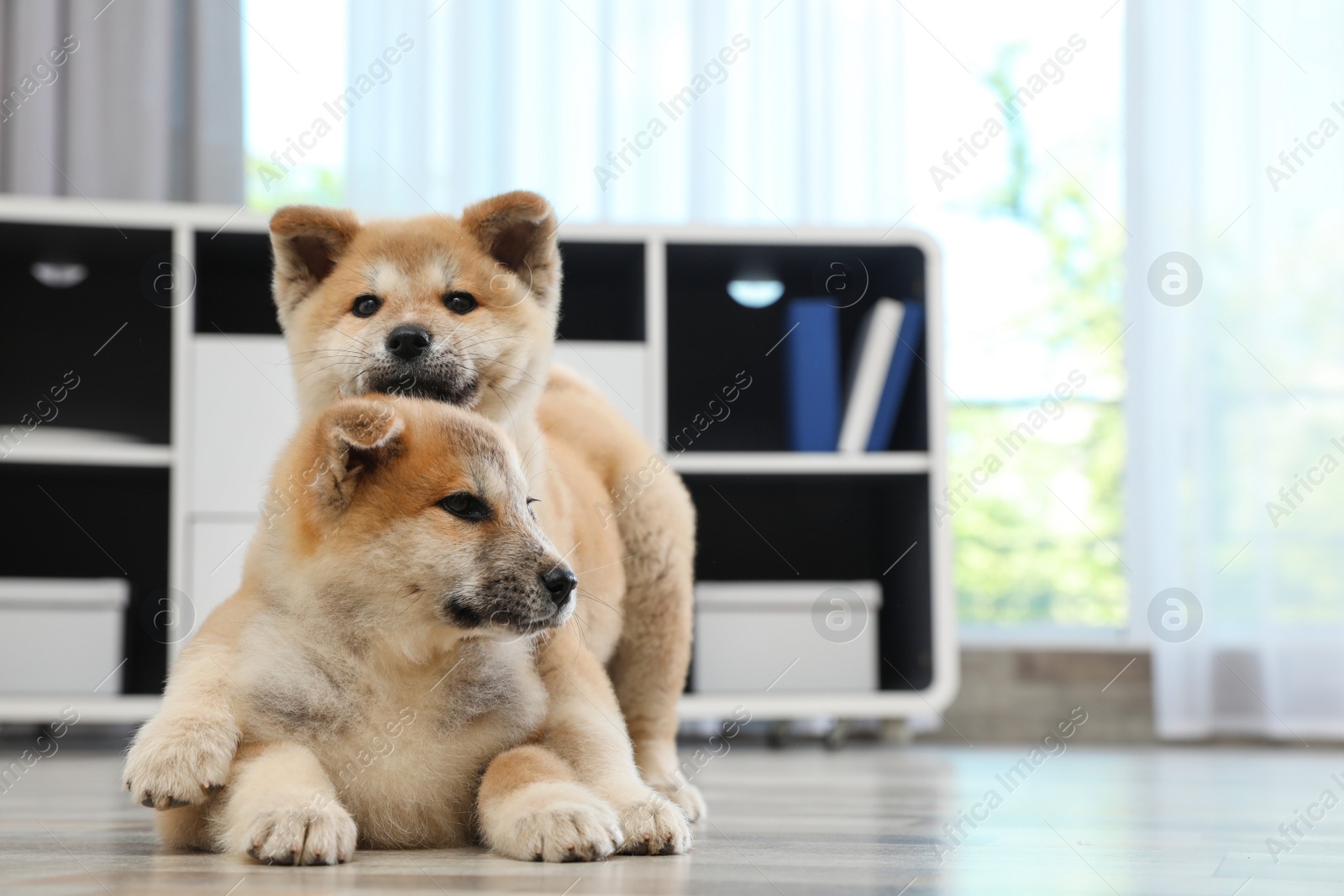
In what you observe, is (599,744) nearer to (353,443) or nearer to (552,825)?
(552,825)

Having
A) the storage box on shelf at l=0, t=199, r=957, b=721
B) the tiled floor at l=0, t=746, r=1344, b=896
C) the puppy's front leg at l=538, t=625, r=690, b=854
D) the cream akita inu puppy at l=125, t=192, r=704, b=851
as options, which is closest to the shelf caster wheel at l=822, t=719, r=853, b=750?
the storage box on shelf at l=0, t=199, r=957, b=721

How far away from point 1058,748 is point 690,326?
1.26m

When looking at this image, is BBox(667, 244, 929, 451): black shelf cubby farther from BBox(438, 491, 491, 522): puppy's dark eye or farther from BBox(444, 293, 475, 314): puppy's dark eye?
BBox(438, 491, 491, 522): puppy's dark eye

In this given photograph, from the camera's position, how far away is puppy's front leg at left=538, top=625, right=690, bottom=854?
99cm

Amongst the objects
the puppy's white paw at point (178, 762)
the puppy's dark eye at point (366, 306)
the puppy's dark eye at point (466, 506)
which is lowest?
the puppy's white paw at point (178, 762)

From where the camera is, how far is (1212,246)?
9.34 ft

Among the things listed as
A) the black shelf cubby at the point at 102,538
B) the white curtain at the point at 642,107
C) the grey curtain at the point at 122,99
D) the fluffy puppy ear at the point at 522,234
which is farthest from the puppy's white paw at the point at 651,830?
the grey curtain at the point at 122,99

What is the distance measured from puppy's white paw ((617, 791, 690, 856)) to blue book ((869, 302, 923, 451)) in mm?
1672

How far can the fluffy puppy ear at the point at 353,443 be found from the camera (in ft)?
3.16

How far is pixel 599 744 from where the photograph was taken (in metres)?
1.08

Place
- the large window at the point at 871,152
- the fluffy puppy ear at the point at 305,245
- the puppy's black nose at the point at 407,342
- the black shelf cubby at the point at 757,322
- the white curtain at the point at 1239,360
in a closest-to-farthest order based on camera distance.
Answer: the puppy's black nose at the point at 407,342
the fluffy puppy ear at the point at 305,245
the black shelf cubby at the point at 757,322
the white curtain at the point at 1239,360
the large window at the point at 871,152

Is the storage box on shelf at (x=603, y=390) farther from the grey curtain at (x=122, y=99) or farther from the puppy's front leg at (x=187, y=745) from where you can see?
the puppy's front leg at (x=187, y=745)

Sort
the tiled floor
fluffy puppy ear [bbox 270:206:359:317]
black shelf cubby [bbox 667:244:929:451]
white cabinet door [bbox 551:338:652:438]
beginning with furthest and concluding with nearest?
black shelf cubby [bbox 667:244:929:451] → white cabinet door [bbox 551:338:652:438] → fluffy puppy ear [bbox 270:206:359:317] → the tiled floor

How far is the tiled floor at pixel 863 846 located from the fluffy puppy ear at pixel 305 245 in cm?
58
